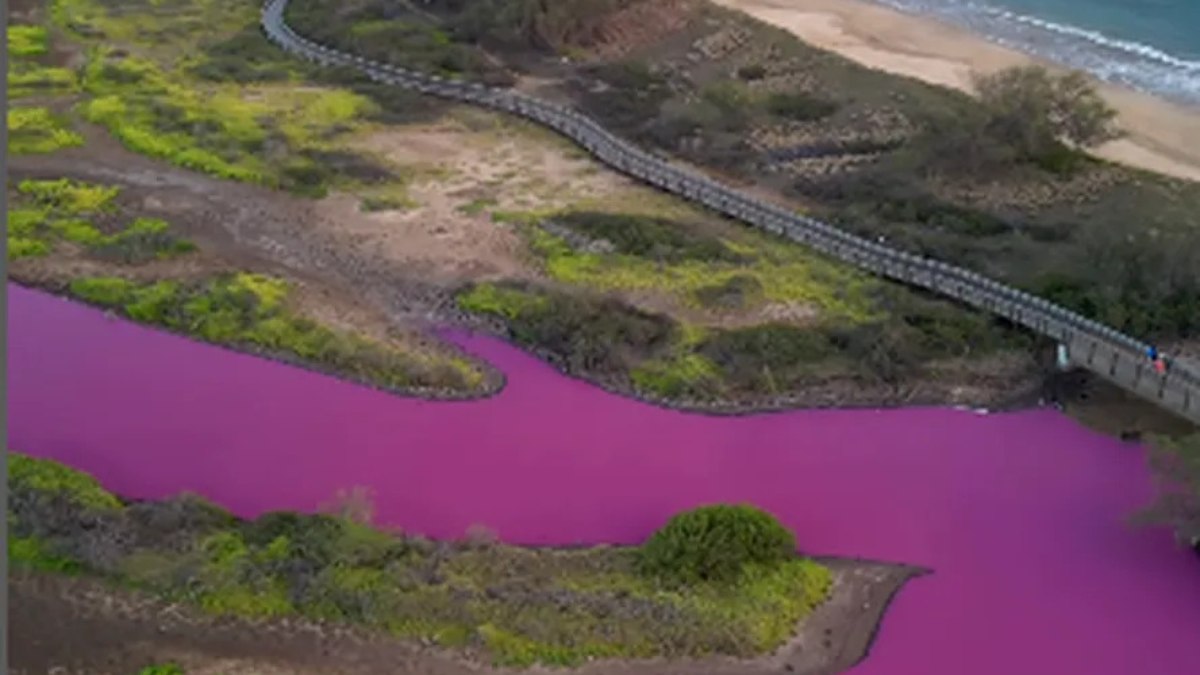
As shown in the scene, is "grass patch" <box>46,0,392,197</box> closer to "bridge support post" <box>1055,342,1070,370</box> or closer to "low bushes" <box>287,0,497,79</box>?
"low bushes" <box>287,0,497,79</box>

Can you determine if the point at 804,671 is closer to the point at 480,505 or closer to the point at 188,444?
the point at 480,505

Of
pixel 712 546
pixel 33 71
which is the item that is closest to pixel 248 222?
pixel 33 71

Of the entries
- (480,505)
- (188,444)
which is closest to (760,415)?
(480,505)

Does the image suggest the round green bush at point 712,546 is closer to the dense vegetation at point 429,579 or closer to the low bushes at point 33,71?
the dense vegetation at point 429,579

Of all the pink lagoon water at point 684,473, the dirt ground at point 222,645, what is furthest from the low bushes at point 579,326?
the dirt ground at point 222,645

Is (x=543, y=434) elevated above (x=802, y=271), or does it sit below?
below

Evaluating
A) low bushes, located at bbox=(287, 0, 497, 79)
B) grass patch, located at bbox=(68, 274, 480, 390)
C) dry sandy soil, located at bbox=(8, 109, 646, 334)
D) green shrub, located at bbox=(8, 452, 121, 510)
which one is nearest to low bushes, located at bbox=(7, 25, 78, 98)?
dry sandy soil, located at bbox=(8, 109, 646, 334)
